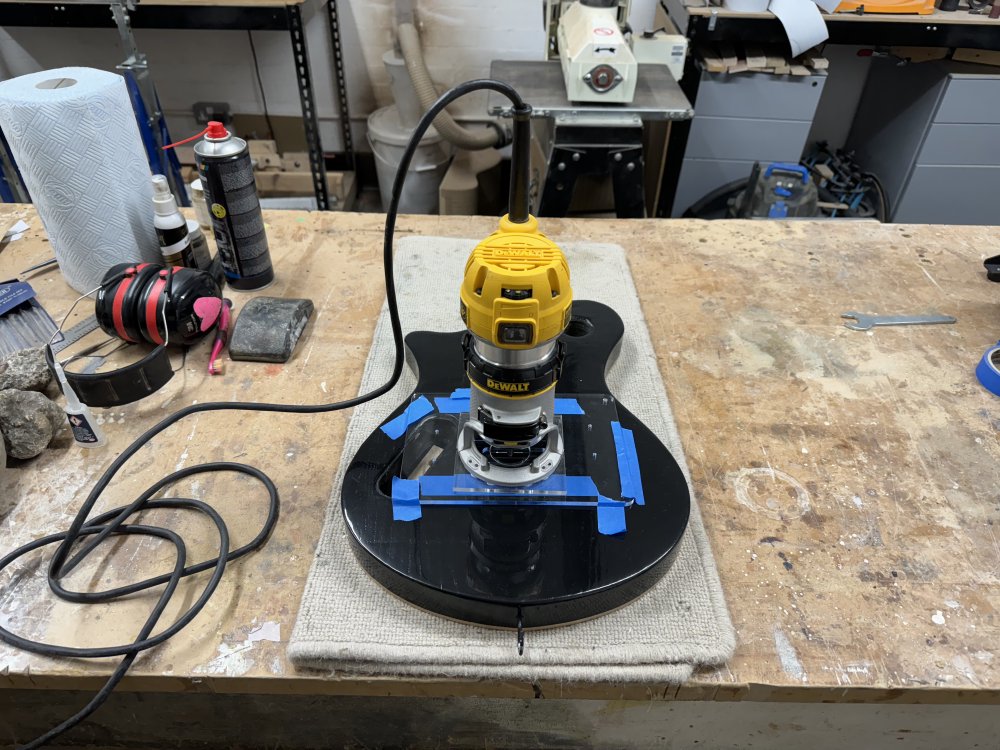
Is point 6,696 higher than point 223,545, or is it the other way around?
point 223,545

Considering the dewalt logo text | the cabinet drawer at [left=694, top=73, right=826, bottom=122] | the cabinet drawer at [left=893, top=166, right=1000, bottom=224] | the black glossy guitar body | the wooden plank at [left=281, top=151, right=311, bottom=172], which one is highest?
the dewalt logo text

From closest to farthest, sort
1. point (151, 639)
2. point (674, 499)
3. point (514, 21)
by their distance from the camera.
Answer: point (151, 639) < point (674, 499) < point (514, 21)

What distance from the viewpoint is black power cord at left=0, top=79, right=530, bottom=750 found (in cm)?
59

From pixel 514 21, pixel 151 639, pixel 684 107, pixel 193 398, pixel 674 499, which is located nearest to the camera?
pixel 151 639

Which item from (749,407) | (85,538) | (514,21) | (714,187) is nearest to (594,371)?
(749,407)

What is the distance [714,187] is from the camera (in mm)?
2232

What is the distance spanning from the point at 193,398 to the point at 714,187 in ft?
6.23

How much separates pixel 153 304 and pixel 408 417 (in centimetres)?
38

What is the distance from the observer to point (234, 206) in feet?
3.14

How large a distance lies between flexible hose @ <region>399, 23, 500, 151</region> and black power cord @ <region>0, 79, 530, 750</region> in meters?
1.65

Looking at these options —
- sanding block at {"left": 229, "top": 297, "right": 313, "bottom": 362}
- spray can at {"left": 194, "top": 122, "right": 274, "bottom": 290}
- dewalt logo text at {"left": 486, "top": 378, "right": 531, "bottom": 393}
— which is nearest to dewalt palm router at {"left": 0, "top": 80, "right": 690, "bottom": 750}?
dewalt logo text at {"left": 486, "top": 378, "right": 531, "bottom": 393}

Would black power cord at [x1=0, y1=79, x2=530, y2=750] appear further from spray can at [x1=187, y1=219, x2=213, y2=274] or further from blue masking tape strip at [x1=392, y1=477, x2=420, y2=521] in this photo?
spray can at [x1=187, y1=219, x2=213, y2=274]

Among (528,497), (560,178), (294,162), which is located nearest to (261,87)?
(294,162)

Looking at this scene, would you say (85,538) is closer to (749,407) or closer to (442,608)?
(442,608)
